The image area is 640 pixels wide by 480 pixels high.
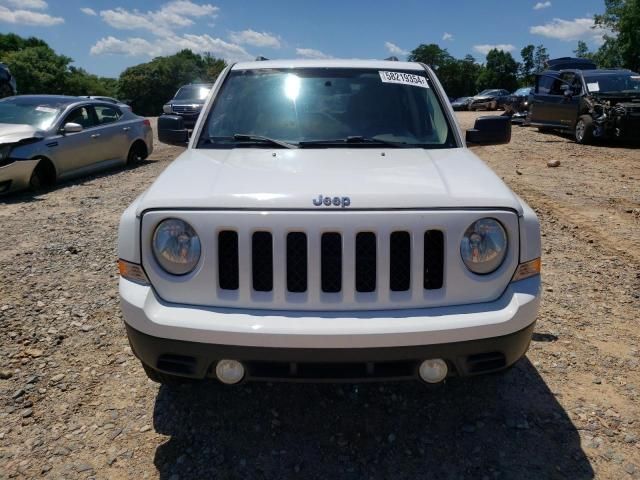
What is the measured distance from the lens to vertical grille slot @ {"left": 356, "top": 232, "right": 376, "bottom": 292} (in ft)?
7.49

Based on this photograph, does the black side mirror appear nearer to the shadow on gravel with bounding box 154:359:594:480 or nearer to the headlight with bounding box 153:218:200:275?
the shadow on gravel with bounding box 154:359:594:480

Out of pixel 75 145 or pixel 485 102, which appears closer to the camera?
pixel 75 145

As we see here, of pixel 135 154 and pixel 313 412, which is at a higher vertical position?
pixel 135 154

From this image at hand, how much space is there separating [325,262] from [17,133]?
780 centimetres

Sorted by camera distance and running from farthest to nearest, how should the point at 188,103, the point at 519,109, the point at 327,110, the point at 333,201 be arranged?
1. the point at 519,109
2. the point at 188,103
3. the point at 327,110
4. the point at 333,201

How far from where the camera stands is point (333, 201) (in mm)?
2277

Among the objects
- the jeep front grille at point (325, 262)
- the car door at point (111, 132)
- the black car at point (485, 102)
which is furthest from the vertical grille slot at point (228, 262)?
the black car at point (485, 102)

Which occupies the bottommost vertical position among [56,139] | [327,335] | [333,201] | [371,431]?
[371,431]

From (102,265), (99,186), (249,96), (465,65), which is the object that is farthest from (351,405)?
(465,65)

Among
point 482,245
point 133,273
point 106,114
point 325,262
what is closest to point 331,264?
point 325,262

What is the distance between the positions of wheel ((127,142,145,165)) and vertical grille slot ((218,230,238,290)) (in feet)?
31.9

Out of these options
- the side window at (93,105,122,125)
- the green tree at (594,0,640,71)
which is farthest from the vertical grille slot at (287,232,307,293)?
the green tree at (594,0,640,71)

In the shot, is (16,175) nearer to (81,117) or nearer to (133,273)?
(81,117)

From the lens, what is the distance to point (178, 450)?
2.60 m
